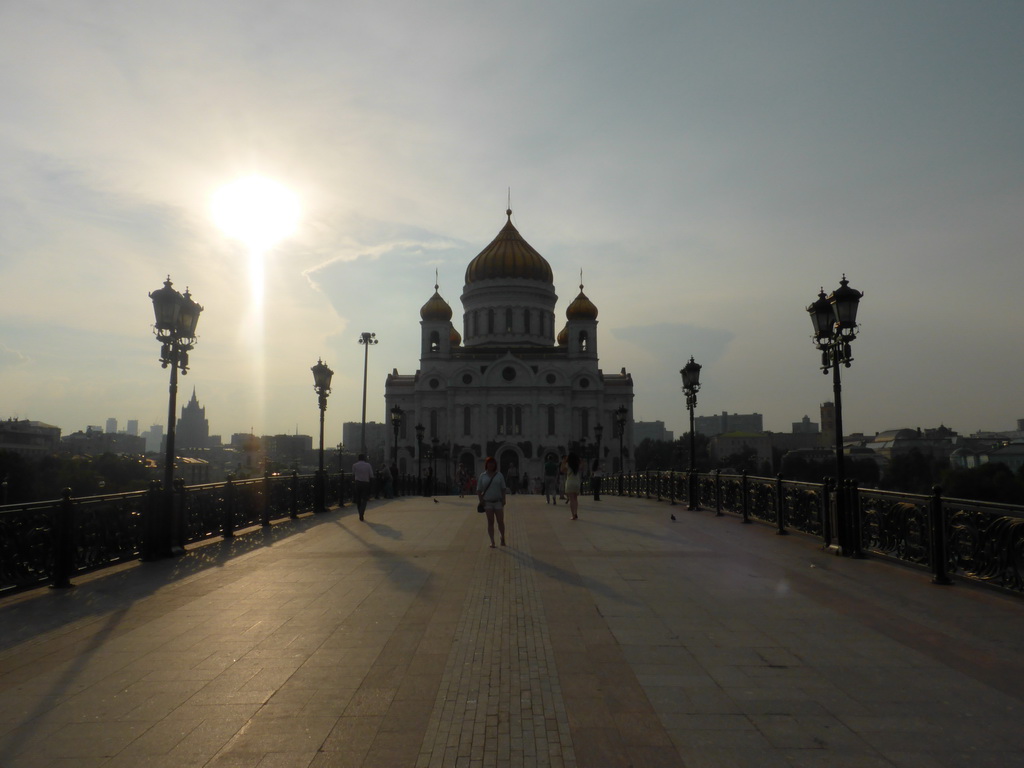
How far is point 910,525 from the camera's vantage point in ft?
31.2

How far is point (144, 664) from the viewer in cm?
572

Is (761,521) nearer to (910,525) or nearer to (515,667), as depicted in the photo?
(910,525)

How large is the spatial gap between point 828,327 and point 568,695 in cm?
890

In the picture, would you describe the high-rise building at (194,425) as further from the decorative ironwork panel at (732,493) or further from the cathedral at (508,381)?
the decorative ironwork panel at (732,493)

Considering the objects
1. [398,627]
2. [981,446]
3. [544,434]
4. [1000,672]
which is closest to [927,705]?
[1000,672]

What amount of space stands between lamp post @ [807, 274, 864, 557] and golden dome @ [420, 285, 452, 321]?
55.0 m

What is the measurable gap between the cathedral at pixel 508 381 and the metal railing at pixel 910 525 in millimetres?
43309

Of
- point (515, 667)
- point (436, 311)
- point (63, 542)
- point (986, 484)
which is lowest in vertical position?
point (986, 484)

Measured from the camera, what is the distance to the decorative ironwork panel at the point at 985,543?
7.75 meters

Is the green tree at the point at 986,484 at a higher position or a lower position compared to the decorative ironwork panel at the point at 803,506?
lower

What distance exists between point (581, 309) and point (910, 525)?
2237 inches

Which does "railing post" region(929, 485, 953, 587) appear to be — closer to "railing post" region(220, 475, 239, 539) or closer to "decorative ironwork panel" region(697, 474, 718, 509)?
"decorative ironwork panel" region(697, 474, 718, 509)

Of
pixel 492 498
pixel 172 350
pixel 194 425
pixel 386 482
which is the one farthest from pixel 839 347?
pixel 194 425

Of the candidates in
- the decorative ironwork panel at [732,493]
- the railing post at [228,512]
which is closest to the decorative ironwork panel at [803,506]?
the decorative ironwork panel at [732,493]
